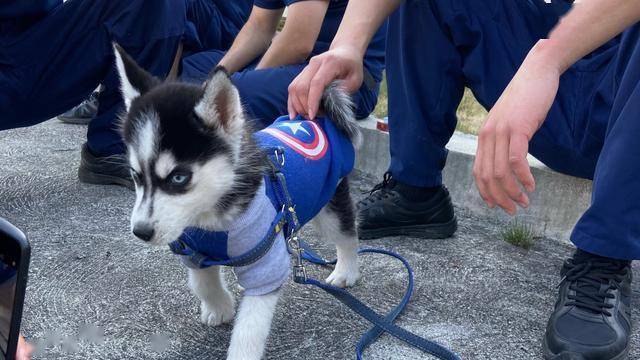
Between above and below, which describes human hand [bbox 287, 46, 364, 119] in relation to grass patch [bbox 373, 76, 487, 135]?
above

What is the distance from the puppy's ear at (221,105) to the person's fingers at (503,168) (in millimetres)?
765

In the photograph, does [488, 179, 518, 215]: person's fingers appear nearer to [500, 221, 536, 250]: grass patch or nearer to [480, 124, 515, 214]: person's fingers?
[480, 124, 515, 214]: person's fingers

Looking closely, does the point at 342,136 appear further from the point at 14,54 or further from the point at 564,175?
the point at 14,54

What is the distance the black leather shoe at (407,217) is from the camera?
2.97 meters

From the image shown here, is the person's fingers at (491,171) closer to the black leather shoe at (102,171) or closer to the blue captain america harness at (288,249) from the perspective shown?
the blue captain america harness at (288,249)

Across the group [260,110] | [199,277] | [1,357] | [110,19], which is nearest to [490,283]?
[199,277]

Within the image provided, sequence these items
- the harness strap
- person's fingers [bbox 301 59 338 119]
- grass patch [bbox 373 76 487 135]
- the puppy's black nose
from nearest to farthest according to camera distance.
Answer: the puppy's black nose
the harness strap
person's fingers [bbox 301 59 338 119]
grass patch [bbox 373 76 487 135]

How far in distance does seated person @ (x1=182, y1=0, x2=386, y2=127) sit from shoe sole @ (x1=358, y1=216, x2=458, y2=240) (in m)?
0.75

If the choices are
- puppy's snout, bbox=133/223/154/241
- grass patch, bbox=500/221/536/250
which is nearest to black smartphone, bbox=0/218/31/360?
puppy's snout, bbox=133/223/154/241

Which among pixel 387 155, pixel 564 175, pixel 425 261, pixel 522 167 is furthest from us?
pixel 387 155

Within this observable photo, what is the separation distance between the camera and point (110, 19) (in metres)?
3.32

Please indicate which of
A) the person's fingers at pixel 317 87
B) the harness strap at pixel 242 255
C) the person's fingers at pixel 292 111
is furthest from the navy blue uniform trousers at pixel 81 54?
the harness strap at pixel 242 255

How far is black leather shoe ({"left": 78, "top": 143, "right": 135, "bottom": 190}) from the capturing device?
3.53 metres

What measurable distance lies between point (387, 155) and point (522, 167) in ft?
7.84
